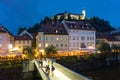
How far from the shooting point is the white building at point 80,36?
266 feet

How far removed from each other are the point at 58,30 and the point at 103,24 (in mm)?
54609

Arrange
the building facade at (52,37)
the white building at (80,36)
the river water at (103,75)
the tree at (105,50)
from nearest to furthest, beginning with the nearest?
the river water at (103,75)
the tree at (105,50)
the building facade at (52,37)
the white building at (80,36)

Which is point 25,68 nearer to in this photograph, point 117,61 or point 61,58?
point 61,58

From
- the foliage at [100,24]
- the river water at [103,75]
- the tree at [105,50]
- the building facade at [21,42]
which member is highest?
the foliage at [100,24]

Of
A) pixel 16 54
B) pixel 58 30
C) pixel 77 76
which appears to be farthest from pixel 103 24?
pixel 77 76

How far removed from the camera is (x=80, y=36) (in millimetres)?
83312

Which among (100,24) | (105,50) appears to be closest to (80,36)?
(105,50)

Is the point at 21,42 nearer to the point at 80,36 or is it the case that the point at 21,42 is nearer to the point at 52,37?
the point at 52,37

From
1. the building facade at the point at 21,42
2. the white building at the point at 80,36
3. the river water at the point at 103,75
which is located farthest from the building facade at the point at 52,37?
the river water at the point at 103,75

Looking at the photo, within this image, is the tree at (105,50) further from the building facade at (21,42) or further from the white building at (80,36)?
the building facade at (21,42)

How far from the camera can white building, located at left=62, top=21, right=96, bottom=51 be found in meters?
81.0

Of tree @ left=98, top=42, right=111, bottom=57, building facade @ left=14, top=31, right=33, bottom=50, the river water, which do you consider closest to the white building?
tree @ left=98, top=42, right=111, bottom=57

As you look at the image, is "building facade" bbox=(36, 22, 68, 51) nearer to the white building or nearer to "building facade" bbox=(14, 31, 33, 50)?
the white building

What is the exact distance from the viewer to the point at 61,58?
59.3m
